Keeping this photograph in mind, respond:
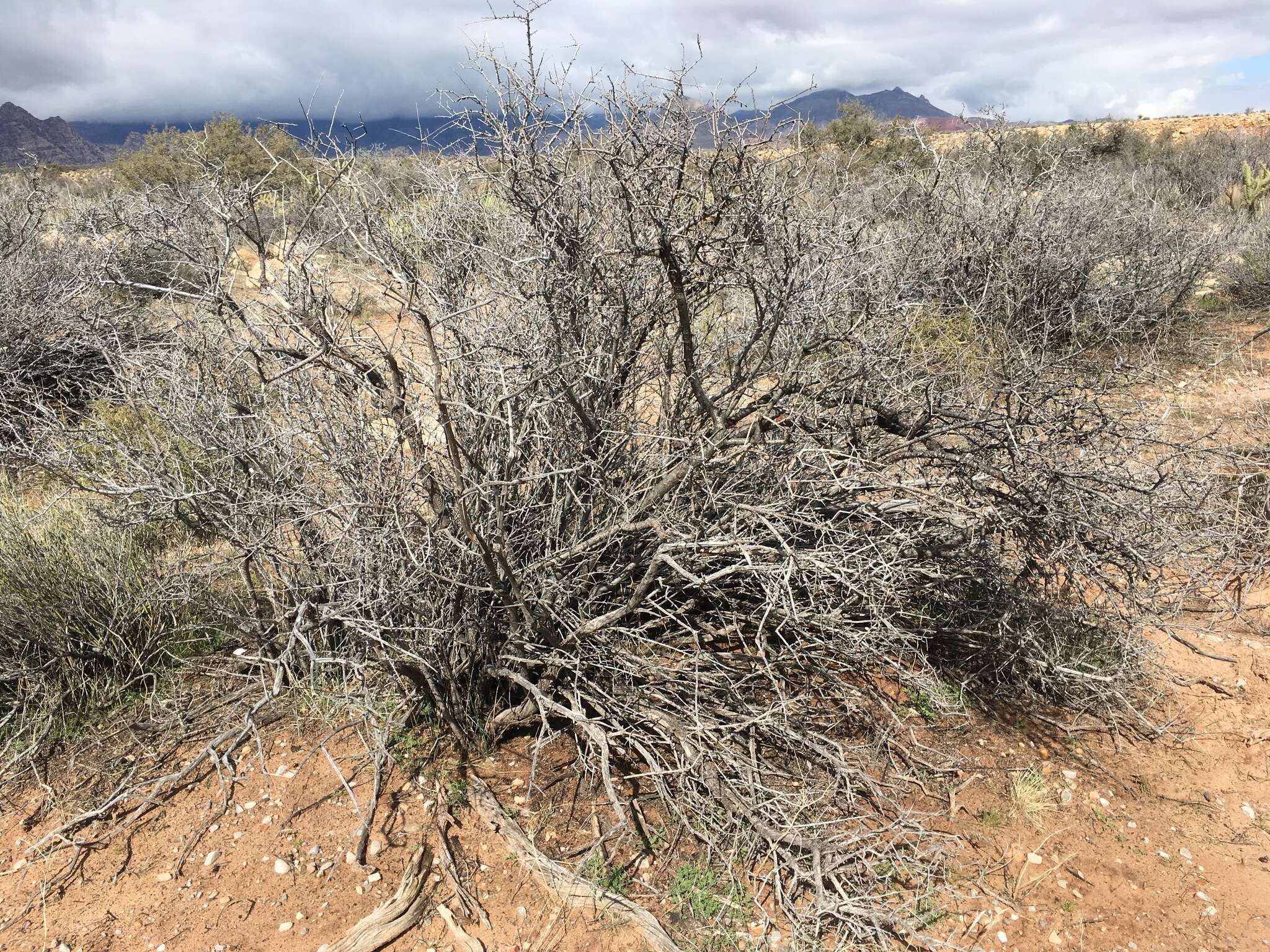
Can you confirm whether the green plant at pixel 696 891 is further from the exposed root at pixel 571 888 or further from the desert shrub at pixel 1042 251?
the desert shrub at pixel 1042 251

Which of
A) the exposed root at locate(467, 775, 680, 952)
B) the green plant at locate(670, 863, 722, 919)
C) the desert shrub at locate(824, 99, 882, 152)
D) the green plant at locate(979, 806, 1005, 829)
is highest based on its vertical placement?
the desert shrub at locate(824, 99, 882, 152)

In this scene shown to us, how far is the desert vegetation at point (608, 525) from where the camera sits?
8.68 feet

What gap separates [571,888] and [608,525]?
129 centimetres

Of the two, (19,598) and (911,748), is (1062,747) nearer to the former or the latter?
(911,748)

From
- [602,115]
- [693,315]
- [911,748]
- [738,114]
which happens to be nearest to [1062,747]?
[911,748]

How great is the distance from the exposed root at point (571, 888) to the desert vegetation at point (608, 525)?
20 centimetres

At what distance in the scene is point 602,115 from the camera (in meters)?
2.96

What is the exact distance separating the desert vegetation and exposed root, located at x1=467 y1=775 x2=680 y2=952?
199 millimetres

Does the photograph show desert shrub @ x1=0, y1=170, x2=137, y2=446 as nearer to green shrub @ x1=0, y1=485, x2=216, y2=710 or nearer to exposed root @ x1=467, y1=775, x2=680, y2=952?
green shrub @ x1=0, y1=485, x2=216, y2=710

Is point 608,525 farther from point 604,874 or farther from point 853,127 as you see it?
point 853,127

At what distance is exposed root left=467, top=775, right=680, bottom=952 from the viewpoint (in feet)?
8.10

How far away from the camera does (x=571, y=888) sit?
8.45 feet

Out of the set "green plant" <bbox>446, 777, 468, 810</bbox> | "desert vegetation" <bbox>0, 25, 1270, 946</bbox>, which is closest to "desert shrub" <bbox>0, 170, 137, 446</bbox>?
"desert vegetation" <bbox>0, 25, 1270, 946</bbox>

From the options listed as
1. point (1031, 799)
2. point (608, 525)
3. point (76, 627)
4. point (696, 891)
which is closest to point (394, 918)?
point (696, 891)
